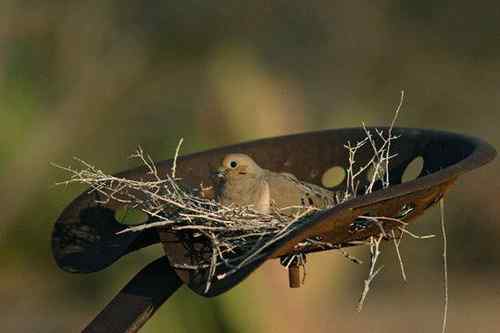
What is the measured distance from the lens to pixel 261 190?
176 centimetres

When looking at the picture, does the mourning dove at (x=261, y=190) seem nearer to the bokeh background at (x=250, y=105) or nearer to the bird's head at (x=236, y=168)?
the bird's head at (x=236, y=168)

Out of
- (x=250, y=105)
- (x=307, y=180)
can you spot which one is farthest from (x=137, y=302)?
(x=250, y=105)

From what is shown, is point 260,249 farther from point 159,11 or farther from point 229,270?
point 159,11

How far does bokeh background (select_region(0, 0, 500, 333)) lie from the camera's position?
394 centimetres

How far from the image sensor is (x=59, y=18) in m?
4.52

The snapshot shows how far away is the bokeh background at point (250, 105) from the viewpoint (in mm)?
3936

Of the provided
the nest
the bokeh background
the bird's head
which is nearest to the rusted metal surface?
the nest

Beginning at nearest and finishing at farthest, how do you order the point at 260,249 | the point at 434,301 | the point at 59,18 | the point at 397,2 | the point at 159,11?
the point at 260,249 < the point at 434,301 < the point at 59,18 < the point at 159,11 < the point at 397,2

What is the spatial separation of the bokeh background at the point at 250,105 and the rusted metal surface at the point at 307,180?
1102 millimetres

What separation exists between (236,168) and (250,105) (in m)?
1.97

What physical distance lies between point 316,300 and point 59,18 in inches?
70.1

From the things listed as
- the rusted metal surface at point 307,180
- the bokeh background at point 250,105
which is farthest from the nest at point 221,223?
the bokeh background at point 250,105

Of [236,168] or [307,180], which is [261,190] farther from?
[307,180]

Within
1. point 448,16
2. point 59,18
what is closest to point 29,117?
point 59,18
